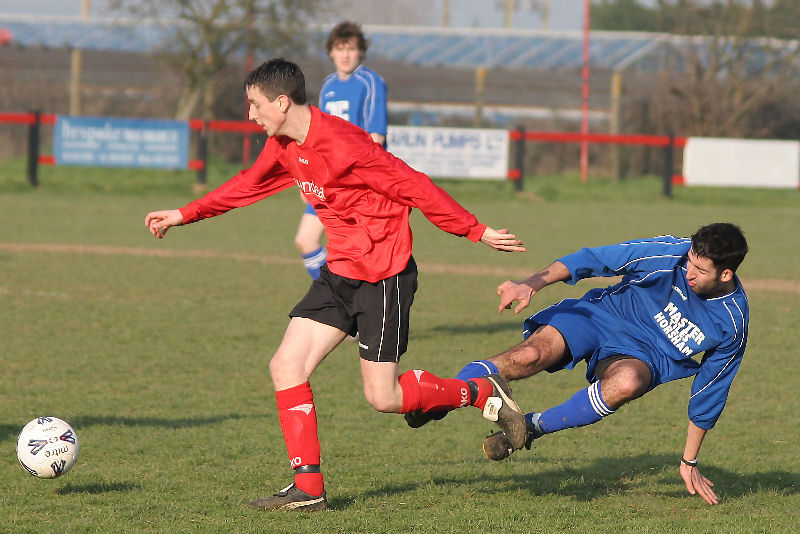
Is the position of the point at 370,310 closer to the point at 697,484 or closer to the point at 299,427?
the point at 299,427

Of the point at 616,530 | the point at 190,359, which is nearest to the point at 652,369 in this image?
the point at 616,530

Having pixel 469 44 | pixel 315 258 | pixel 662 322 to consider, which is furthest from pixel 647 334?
pixel 469 44

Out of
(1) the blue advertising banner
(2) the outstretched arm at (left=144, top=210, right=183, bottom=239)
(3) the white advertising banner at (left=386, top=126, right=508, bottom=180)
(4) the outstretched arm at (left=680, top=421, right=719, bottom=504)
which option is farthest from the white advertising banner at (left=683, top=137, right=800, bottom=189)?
(2) the outstretched arm at (left=144, top=210, right=183, bottom=239)

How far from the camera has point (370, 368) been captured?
450cm

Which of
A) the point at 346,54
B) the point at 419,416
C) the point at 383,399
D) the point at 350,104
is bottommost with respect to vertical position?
the point at 419,416

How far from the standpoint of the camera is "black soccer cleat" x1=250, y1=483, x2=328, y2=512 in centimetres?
435

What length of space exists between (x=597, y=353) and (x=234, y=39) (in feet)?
70.2

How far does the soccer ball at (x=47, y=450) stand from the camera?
14.9 ft

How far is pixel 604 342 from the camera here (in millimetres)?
4965

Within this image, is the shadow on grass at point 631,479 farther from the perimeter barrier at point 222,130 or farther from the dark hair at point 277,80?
the perimeter barrier at point 222,130

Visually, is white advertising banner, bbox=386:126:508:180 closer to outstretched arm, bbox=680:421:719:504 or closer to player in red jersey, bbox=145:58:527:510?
outstretched arm, bbox=680:421:719:504

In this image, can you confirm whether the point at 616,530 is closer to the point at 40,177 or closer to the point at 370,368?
the point at 370,368

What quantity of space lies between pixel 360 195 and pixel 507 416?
1133 mm

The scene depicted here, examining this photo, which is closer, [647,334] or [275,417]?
[647,334]
